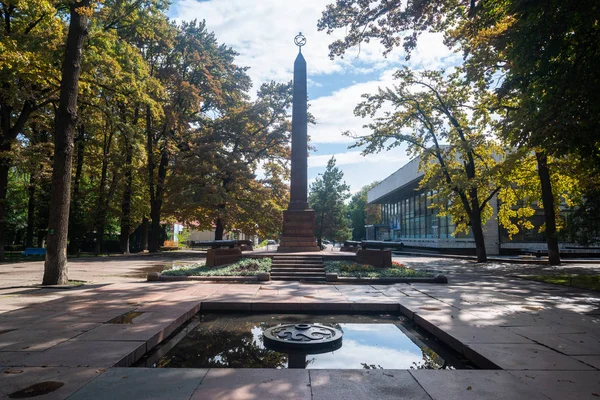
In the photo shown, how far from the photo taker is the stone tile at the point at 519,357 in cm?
430

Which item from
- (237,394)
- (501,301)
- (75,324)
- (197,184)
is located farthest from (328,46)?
(197,184)

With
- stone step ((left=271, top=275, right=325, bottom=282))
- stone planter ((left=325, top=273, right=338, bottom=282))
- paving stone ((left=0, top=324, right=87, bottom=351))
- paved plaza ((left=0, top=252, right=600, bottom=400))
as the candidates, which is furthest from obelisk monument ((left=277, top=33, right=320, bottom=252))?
paving stone ((left=0, top=324, right=87, bottom=351))

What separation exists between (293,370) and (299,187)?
15.7m

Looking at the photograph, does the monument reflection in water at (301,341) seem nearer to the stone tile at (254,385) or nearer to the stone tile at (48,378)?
the stone tile at (254,385)

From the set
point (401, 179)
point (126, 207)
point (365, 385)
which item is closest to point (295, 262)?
point (365, 385)

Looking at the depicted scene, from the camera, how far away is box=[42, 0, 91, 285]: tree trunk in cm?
1074

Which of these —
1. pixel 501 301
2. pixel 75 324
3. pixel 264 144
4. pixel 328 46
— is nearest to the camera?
pixel 75 324

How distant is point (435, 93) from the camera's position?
77.3 feet

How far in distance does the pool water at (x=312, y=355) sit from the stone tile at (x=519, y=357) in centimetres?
28

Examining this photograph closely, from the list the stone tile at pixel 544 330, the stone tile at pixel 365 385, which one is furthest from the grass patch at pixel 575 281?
the stone tile at pixel 365 385

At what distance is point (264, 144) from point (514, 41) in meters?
23.5

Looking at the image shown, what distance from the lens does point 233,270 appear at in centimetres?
1419

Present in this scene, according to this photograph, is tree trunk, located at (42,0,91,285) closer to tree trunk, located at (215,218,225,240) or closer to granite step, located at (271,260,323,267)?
granite step, located at (271,260,323,267)

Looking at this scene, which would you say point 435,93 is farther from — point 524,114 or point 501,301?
point 501,301
